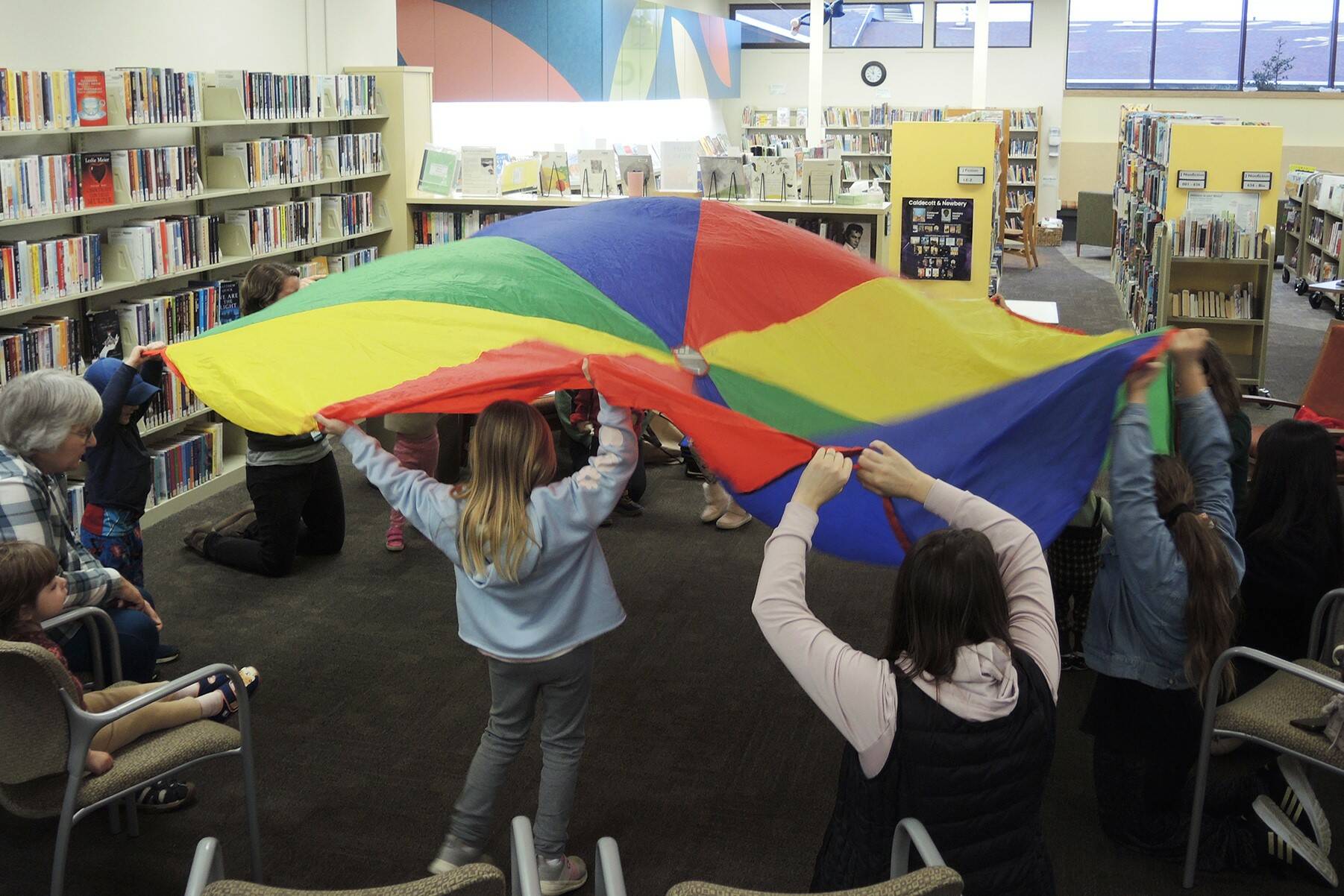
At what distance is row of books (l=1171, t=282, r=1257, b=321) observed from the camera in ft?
27.8

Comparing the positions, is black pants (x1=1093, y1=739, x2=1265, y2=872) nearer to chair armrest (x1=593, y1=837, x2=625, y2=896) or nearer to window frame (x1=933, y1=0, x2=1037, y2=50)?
chair armrest (x1=593, y1=837, x2=625, y2=896)

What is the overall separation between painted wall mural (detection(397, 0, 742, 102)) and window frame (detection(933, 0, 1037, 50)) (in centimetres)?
677

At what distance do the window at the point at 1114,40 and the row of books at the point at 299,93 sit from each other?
503 inches

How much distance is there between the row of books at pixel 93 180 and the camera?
15.9ft

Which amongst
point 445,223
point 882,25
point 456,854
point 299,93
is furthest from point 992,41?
point 456,854

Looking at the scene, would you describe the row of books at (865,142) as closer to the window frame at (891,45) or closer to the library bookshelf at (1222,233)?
the window frame at (891,45)

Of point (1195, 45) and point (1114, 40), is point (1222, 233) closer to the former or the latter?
point (1114, 40)

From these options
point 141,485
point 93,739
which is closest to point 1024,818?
point 93,739

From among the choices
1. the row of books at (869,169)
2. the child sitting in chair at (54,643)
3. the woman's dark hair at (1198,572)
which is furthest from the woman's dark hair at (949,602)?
the row of books at (869,169)

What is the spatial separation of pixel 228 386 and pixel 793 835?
1844 mm

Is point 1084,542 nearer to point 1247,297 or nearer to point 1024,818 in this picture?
point 1024,818

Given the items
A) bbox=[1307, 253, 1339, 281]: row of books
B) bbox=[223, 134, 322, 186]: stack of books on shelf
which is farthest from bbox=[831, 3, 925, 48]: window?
bbox=[223, 134, 322, 186]: stack of books on shelf

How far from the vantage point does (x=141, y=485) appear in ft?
13.3

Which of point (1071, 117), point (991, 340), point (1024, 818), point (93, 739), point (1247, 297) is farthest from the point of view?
point (1071, 117)
